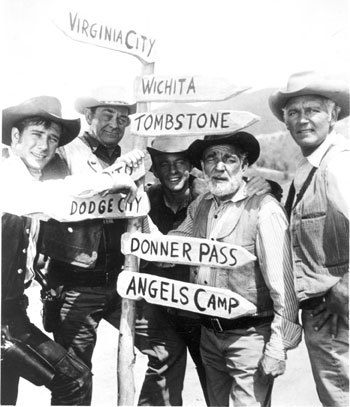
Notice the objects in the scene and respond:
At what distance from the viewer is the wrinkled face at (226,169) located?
3785 millimetres

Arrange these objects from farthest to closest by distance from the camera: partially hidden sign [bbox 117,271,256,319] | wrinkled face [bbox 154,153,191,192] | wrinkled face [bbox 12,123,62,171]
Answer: wrinkled face [bbox 12,123,62,171] → wrinkled face [bbox 154,153,191,192] → partially hidden sign [bbox 117,271,256,319]

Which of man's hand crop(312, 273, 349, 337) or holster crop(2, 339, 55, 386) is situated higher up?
man's hand crop(312, 273, 349, 337)

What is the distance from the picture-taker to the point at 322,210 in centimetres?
371

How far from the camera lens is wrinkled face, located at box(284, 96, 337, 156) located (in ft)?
12.2

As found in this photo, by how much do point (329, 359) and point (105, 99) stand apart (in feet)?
6.87

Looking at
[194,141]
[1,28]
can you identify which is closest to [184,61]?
[194,141]

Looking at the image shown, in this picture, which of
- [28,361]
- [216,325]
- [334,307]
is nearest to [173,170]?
[216,325]

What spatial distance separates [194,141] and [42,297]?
1398mm

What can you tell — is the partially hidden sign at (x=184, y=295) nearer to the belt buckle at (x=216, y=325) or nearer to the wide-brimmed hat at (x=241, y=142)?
the belt buckle at (x=216, y=325)

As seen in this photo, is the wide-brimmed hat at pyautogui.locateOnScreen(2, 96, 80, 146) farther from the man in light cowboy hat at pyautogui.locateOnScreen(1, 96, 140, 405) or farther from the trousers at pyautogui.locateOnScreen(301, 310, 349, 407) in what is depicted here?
the trousers at pyautogui.locateOnScreen(301, 310, 349, 407)

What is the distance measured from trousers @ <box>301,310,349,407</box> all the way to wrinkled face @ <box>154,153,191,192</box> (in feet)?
3.56

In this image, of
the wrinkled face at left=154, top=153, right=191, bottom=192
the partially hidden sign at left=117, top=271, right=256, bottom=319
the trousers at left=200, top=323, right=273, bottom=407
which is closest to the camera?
the partially hidden sign at left=117, top=271, right=256, bottom=319

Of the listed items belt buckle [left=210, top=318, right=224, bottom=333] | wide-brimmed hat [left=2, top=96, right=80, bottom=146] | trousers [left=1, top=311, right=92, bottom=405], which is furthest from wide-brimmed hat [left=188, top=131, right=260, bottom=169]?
trousers [left=1, top=311, right=92, bottom=405]

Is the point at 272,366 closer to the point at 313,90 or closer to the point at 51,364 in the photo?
the point at 51,364
